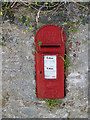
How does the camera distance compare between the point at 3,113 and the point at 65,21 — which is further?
the point at 3,113

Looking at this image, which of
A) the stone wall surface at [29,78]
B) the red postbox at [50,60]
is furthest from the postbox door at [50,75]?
the stone wall surface at [29,78]

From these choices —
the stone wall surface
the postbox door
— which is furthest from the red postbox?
the stone wall surface

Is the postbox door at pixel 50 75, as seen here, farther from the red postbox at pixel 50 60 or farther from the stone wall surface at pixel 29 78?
the stone wall surface at pixel 29 78

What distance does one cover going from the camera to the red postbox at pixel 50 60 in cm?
216

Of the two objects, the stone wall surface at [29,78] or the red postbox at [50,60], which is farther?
the stone wall surface at [29,78]

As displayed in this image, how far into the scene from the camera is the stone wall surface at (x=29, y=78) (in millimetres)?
2494

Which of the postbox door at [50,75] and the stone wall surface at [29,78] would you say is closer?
the postbox door at [50,75]

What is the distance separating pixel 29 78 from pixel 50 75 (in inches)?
21.1

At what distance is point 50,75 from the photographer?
2264mm

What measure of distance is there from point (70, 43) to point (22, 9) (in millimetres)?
1001

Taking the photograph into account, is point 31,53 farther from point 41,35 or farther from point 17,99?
point 17,99

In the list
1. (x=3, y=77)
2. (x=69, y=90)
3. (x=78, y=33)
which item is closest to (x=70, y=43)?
(x=78, y=33)

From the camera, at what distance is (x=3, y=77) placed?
267cm

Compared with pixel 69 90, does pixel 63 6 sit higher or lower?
higher
